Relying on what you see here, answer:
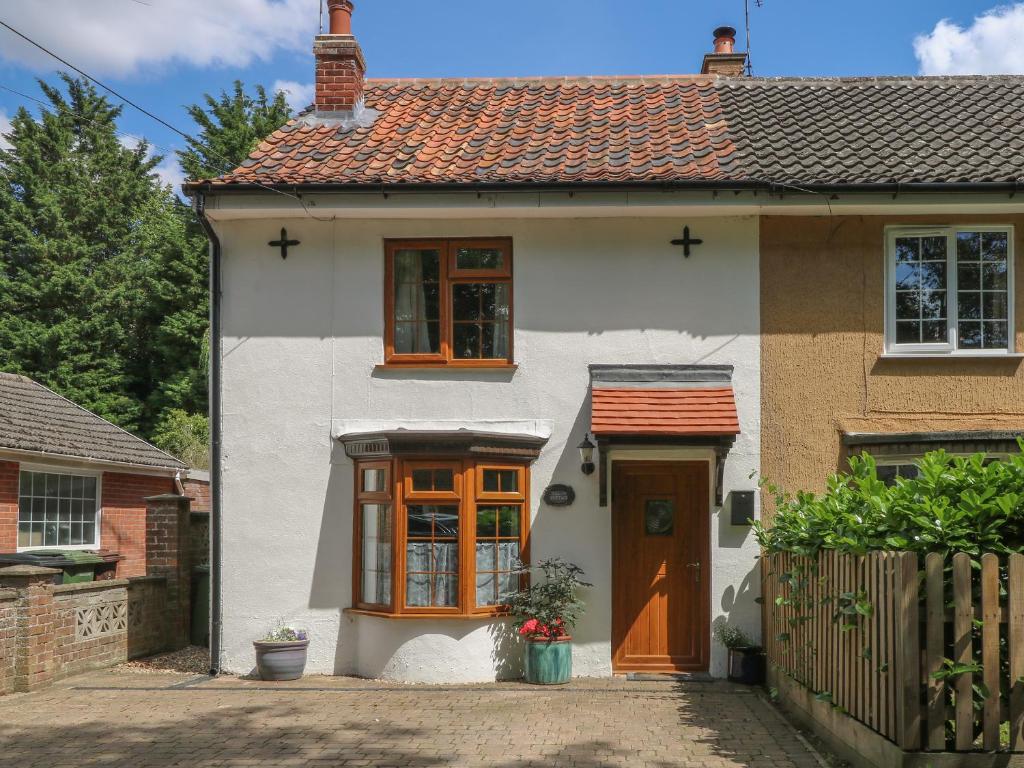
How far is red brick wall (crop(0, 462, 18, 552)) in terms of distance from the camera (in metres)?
15.3

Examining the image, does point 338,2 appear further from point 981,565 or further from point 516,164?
point 981,565

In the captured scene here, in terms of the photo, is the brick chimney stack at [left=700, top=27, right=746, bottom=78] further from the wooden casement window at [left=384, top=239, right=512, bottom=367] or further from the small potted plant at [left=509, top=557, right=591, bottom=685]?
the small potted plant at [left=509, top=557, right=591, bottom=685]

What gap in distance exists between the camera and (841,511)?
295 inches

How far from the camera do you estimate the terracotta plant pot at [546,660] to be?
404 inches

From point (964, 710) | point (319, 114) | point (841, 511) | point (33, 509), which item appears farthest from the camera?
point (33, 509)

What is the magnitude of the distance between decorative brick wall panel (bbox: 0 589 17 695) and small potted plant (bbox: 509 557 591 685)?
16.8 feet

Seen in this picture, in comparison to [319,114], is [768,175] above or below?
below

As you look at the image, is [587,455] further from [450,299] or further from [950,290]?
[950,290]

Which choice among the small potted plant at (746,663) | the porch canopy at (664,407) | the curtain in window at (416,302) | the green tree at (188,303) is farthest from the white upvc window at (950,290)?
the green tree at (188,303)

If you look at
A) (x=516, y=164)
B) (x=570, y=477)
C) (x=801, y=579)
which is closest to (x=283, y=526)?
(x=570, y=477)

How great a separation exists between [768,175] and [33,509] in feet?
42.7

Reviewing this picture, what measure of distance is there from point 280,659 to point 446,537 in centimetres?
223

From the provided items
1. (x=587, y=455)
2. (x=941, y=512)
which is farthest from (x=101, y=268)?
(x=941, y=512)

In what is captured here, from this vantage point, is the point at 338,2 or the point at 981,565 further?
the point at 338,2
